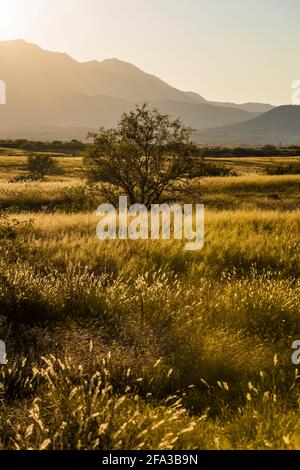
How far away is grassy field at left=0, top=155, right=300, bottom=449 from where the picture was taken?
3.74m

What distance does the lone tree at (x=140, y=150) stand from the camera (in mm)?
21312

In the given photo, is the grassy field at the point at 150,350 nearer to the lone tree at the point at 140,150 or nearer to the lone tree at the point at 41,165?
the lone tree at the point at 140,150

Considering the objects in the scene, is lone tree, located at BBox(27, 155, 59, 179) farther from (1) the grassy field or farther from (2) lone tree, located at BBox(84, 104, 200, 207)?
(1) the grassy field

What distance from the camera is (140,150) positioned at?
21.7 meters

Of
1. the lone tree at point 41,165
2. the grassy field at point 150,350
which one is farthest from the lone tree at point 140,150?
the lone tree at point 41,165

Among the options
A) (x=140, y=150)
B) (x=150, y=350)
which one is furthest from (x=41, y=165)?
(x=150, y=350)

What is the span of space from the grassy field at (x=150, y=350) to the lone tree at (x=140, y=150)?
35.2 ft

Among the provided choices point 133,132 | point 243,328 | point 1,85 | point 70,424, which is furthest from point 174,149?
point 70,424

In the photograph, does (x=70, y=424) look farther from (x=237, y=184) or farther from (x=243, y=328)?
(x=237, y=184)

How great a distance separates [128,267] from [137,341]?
9.81 ft

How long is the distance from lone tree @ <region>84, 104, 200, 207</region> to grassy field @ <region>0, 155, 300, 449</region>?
10730mm

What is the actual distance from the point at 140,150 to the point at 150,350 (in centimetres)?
1693

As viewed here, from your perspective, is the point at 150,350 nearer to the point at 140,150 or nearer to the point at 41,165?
the point at 140,150

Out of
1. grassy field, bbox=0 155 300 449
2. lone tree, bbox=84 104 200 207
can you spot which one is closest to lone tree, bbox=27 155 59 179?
lone tree, bbox=84 104 200 207
